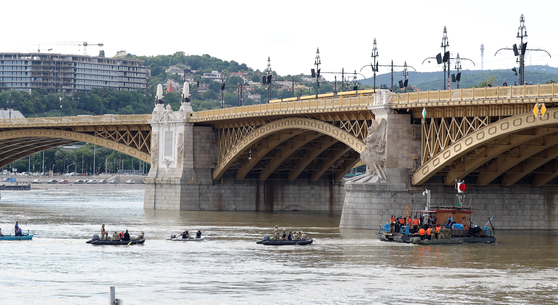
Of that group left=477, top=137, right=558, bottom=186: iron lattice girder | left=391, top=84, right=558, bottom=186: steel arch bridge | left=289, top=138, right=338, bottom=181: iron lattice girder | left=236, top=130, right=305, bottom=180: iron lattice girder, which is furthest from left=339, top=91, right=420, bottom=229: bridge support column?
left=289, top=138, right=338, bottom=181: iron lattice girder

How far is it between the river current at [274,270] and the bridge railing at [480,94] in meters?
9.17

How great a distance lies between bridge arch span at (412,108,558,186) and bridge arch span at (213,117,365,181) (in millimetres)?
7396

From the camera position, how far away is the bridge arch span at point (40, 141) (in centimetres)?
9900

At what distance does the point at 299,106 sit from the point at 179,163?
2153cm

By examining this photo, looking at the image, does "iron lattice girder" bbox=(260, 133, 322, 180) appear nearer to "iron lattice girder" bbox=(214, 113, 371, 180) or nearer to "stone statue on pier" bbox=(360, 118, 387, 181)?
"iron lattice girder" bbox=(214, 113, 371, 180)

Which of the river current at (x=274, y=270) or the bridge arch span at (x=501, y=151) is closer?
the river current at (x=274, y=270)

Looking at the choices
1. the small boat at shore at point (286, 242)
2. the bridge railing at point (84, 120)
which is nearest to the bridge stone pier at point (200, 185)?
the bridge railing at point (84, 120)

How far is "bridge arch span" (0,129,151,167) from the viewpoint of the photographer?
99.0 m

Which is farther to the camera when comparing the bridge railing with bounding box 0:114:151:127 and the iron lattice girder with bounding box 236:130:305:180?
the bridge railing with bounding box 0:114:151:127

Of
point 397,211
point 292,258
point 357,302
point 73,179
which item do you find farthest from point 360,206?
point 73,179

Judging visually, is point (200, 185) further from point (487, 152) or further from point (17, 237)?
point (487, 152)

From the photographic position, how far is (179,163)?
89562mm

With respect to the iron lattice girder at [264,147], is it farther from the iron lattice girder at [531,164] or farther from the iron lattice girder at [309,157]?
the iron lattice girder at [531,164]

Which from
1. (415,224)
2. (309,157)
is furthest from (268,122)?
(415,224)
